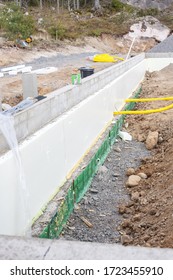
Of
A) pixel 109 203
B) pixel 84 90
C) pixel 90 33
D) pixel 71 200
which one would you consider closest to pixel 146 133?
pixel 84 90

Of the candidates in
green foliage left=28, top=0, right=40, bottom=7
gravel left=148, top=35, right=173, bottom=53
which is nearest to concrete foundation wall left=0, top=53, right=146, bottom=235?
gravel left=148, top=35, right=173, bottom=53

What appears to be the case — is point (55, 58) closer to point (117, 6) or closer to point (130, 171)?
point (130, 171)

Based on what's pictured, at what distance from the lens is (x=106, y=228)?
5270 mm

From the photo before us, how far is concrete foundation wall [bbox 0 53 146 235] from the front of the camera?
3.90 m

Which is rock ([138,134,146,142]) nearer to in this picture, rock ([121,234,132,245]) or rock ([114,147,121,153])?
rock ([114,147,121,153])

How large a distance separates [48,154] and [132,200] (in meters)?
1.78

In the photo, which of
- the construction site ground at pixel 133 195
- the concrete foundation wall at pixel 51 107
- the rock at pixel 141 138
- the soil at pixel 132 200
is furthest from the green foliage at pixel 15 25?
the soil at pixel 132 200

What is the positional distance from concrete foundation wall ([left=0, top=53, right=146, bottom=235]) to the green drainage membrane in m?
0.21

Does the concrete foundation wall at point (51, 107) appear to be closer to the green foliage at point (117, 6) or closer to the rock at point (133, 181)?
the rock at point (133, 181)

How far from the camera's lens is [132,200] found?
Answer: 6.08 meters

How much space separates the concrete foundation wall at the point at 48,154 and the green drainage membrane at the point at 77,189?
210mm

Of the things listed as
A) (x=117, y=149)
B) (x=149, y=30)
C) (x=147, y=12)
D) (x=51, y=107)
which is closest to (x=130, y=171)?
(x=117, y=149)

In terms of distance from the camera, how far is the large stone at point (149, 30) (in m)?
38.6
